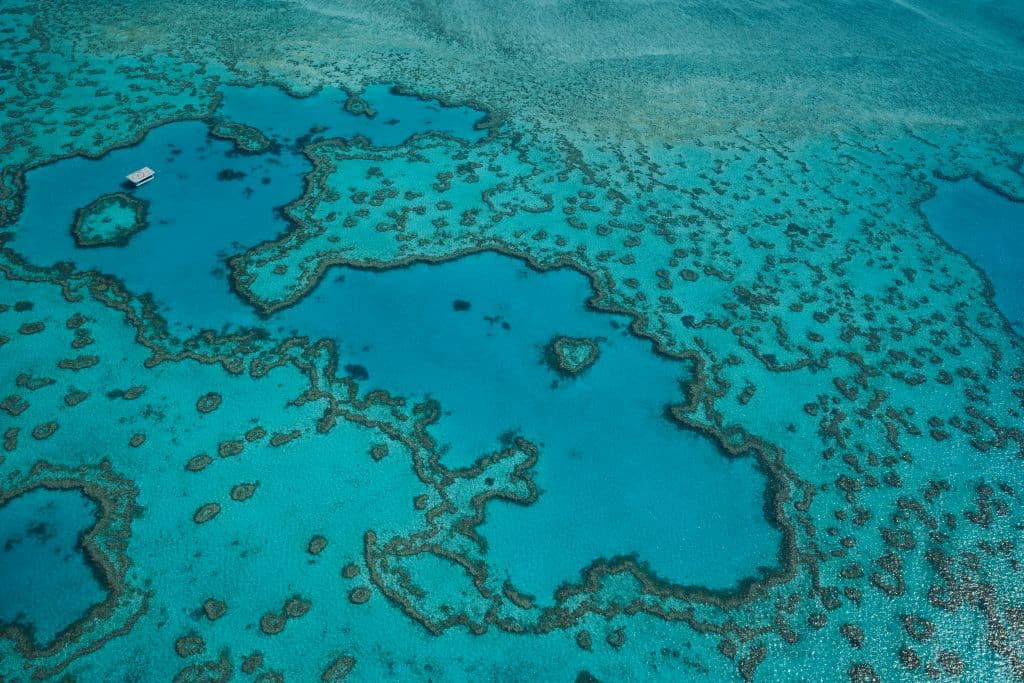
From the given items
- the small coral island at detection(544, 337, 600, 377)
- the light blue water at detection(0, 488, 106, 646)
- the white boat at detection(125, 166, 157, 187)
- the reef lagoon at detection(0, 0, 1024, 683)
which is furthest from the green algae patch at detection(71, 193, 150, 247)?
the small coral island at detection(544, 337, 600, 377)

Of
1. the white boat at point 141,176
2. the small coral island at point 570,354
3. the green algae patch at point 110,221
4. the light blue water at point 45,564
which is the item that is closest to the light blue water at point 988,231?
the small coral island at point 570,354

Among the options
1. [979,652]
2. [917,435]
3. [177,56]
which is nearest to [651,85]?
[917,435]

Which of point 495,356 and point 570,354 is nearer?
point 495,356

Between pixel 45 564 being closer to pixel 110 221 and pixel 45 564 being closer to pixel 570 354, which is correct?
pixel 110 221

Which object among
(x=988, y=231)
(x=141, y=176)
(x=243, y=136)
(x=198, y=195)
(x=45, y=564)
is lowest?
(x=45, y=564)

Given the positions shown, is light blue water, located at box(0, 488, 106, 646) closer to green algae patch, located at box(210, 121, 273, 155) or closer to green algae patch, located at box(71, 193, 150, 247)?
green algae patch, located at box(71, 193, 150, 247)

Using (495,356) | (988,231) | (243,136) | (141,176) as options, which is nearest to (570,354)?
(495,356)
